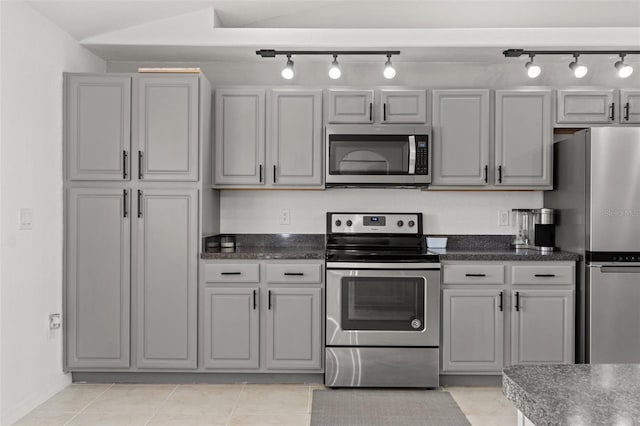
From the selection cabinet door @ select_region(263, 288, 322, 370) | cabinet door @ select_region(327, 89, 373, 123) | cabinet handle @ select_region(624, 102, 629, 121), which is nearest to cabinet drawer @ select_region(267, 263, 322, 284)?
cabinet door @ select_region(263, 288, 322, 370)

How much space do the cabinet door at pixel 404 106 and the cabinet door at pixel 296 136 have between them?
48 cm

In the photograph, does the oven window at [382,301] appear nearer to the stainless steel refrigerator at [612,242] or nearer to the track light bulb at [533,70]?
the stainless steel refrigerator at [612,242]

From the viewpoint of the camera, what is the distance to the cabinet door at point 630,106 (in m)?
3.68

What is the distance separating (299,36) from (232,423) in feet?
8.37

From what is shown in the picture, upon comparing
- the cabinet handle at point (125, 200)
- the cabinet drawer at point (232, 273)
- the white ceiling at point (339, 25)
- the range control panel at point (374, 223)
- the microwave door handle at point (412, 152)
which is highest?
the white ceiling at point (339, 25)

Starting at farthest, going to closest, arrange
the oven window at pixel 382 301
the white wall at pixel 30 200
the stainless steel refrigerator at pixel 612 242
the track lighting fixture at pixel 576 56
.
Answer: the track lighting fixture at pixel 576 56
the oven window at pixel 382 301
the stainless steel refrigerator at pixel 612 242
the white wall at pixel 30 200

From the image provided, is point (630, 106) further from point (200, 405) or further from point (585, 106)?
point (200, 405)

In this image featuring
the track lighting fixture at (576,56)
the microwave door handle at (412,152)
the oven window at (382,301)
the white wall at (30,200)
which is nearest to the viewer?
the white wall at (30,200)

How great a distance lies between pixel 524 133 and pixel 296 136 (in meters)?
1.66

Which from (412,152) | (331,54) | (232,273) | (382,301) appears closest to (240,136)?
(331,54)

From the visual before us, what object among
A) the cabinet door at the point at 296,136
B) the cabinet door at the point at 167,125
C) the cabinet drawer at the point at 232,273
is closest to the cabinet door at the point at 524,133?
the cabinet door at the point at 296,136

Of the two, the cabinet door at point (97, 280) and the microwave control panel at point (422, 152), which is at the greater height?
the microwave control panel at point (422, 152)

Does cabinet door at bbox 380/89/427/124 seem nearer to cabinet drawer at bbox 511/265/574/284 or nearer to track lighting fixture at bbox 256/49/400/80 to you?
track lighting fixture at bbox 256/49/400/80

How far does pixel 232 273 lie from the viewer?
3424mm
